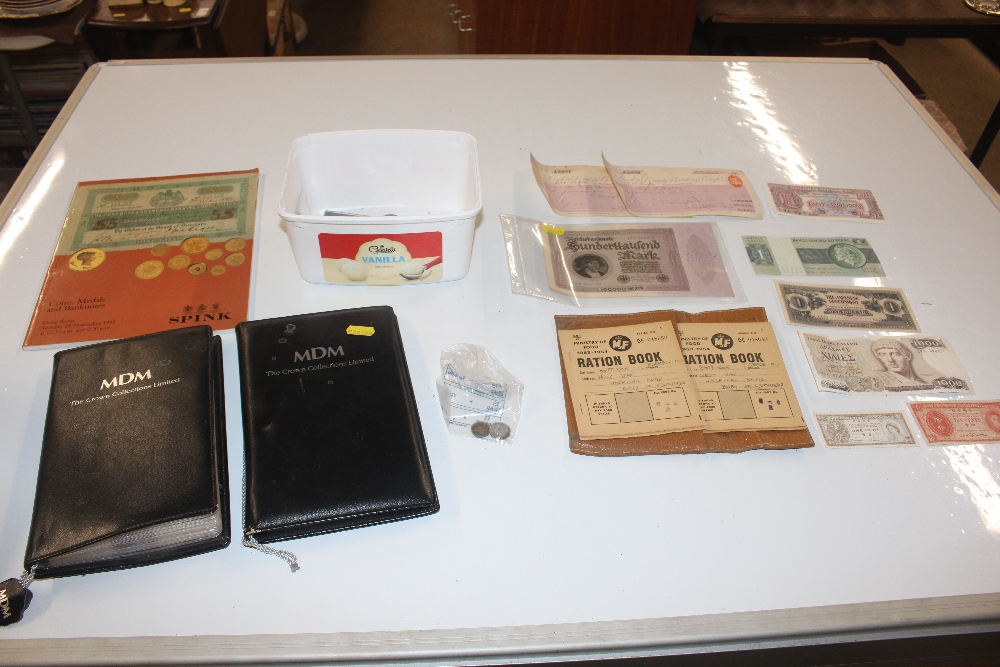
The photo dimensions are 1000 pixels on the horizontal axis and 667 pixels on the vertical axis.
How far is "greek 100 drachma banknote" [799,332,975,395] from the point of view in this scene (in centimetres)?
82

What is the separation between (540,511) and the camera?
27.4 inches

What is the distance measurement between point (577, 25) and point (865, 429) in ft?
4.19

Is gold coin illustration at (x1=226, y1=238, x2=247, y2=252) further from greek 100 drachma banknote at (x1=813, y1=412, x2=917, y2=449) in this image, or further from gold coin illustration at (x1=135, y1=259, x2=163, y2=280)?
greek 100 drachma banknote at (x1=813, y1=412, x2=917, y2=449)

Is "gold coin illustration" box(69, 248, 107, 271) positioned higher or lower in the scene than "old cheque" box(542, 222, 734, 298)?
lower

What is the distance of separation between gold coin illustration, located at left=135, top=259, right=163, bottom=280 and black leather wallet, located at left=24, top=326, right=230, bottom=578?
0.52 feet

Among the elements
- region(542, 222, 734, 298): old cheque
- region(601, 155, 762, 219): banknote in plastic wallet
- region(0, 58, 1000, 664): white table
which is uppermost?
region(601, 155, 762, 219): banknote in plastic wallet

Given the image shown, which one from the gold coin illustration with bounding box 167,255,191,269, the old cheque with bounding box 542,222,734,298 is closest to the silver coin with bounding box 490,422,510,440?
the old cheque with bounding box 542,222,734,298

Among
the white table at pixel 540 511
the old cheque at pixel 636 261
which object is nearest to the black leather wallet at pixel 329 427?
the white table at pixel 540 511

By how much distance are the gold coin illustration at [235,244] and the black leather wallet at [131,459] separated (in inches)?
7.8

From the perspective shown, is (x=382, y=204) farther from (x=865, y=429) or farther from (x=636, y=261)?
(x=865, y=429)

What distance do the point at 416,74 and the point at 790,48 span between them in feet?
5.24

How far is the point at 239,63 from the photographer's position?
127 cm

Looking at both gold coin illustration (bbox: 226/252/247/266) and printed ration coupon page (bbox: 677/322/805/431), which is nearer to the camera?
printed ration coupon page (bbox: 677/322/805/431)

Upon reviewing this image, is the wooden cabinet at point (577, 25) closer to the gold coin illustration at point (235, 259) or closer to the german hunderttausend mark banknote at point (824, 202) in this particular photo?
the german hunderttausend mark banknote at point (824, 202)
